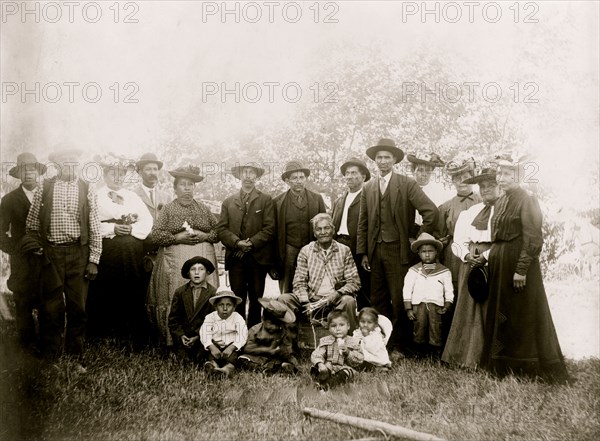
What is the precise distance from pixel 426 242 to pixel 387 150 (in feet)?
3.17

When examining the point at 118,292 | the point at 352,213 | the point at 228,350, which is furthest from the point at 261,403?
the point at 352,213

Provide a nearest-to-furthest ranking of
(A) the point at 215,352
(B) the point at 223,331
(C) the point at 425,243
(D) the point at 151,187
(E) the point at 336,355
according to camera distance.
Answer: (E) the point at 336,355 → (A) the point at 215,352 → (B) the point at 223,331 → (C) the point at 425,243 → (D) the point at 151,187

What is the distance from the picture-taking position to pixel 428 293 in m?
5.18

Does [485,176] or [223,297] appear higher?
[485,176]

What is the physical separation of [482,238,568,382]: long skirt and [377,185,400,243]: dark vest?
1.03 metres

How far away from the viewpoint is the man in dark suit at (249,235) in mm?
5703

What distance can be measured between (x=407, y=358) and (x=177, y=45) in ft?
11.4

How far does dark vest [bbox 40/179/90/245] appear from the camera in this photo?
4688 millimetres

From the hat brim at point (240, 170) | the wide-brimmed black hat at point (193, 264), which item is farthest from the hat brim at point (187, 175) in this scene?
the wide-brimmed black hat at point (193, 264)

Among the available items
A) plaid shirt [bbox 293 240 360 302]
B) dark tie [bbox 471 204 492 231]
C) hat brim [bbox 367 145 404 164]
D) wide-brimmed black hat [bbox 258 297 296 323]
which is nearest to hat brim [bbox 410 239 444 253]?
dark tie [bbox 471 204 492 231]

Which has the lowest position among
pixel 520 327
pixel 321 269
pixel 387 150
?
pixel 520 327

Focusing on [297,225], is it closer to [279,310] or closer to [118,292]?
[279,310]

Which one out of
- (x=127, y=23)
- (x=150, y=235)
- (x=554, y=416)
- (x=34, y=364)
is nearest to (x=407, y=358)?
(x=554, y=416)

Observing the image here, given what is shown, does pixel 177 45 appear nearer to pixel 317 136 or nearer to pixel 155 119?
pixel 155 119
